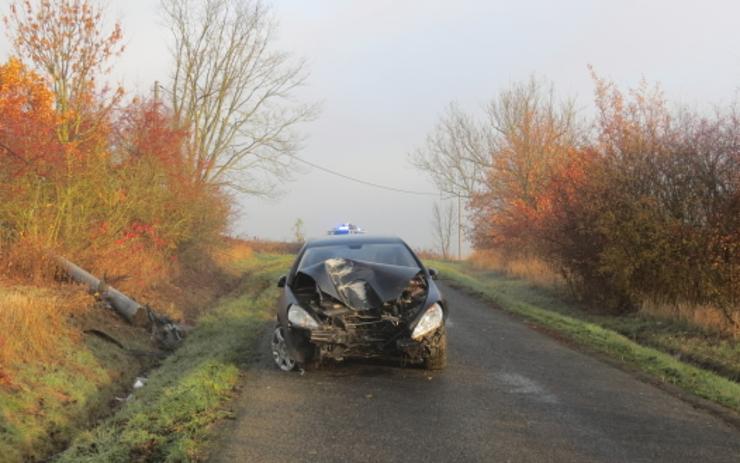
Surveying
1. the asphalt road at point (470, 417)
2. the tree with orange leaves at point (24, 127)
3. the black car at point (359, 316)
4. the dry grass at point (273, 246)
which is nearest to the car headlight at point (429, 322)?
the black car at point (359, 316)

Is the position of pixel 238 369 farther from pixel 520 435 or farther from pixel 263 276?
pixel 263 276

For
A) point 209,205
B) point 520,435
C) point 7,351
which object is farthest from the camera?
point 209,205

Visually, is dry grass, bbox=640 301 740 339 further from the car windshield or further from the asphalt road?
the car windshield

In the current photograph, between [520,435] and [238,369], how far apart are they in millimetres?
3862

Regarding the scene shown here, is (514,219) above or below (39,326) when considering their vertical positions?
above

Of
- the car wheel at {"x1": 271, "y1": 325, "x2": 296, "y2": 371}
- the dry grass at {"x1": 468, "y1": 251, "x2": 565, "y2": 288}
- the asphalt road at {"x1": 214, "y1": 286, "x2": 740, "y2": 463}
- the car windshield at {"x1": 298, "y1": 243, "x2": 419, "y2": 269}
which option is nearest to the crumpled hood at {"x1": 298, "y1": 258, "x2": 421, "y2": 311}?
the car windshield at {"x1": 298, "y1": 243, "x2": 419, "y2": 269}

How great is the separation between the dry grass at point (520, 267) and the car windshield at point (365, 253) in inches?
357

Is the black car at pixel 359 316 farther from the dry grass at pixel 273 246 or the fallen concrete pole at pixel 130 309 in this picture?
the dry grass at pixel 273 246

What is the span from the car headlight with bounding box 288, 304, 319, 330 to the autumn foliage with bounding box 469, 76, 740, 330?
24.6 ft

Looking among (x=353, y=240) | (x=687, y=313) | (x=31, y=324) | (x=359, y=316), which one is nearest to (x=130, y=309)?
(x=31, y=324)

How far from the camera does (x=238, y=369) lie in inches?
306

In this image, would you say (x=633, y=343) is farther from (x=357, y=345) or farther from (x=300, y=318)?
(x=300, y=318)

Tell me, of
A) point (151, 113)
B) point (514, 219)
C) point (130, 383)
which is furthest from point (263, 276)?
point (130, 383)

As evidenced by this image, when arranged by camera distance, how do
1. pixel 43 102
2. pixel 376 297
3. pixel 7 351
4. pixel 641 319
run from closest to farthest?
pixel 376 297 → pixel 7 351 → pixel 641 319 → pixel 43 102
